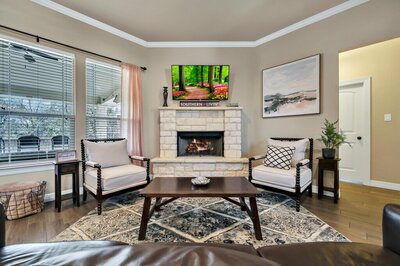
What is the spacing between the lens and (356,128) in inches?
148

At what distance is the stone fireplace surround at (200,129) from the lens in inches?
144

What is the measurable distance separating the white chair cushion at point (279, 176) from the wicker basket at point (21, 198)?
2884 mm

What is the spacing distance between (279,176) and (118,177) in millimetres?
2137

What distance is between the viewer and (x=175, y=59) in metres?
4.01

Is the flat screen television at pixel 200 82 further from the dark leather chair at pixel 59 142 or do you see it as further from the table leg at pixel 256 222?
the table leg at pixel 256 222

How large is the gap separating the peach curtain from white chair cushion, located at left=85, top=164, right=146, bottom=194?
3.00 feet

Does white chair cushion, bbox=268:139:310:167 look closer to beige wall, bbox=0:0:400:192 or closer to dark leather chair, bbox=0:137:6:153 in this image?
beige wall, bbox=0:0:400:192

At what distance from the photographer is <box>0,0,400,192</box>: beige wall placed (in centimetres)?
255

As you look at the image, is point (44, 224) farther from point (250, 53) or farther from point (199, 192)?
point (250, 53)

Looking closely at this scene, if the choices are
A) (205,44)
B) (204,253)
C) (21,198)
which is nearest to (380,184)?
(205,44)

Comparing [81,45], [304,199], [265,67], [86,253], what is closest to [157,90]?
[81,45]

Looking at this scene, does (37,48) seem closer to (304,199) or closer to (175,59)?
(175,59)

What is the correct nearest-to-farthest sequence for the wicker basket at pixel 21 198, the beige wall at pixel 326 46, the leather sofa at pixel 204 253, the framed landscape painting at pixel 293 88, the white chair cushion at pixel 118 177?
the leather sofa at pixel 204 253
the wicker basket at pixel 21 198
the white chair cushion at pixel 118 177
the beige wall at pixel 326 46
the framed landscape painting at pixel 293 88

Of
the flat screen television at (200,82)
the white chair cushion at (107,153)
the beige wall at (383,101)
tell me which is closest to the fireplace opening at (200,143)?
the flat screen television at (200,82)
